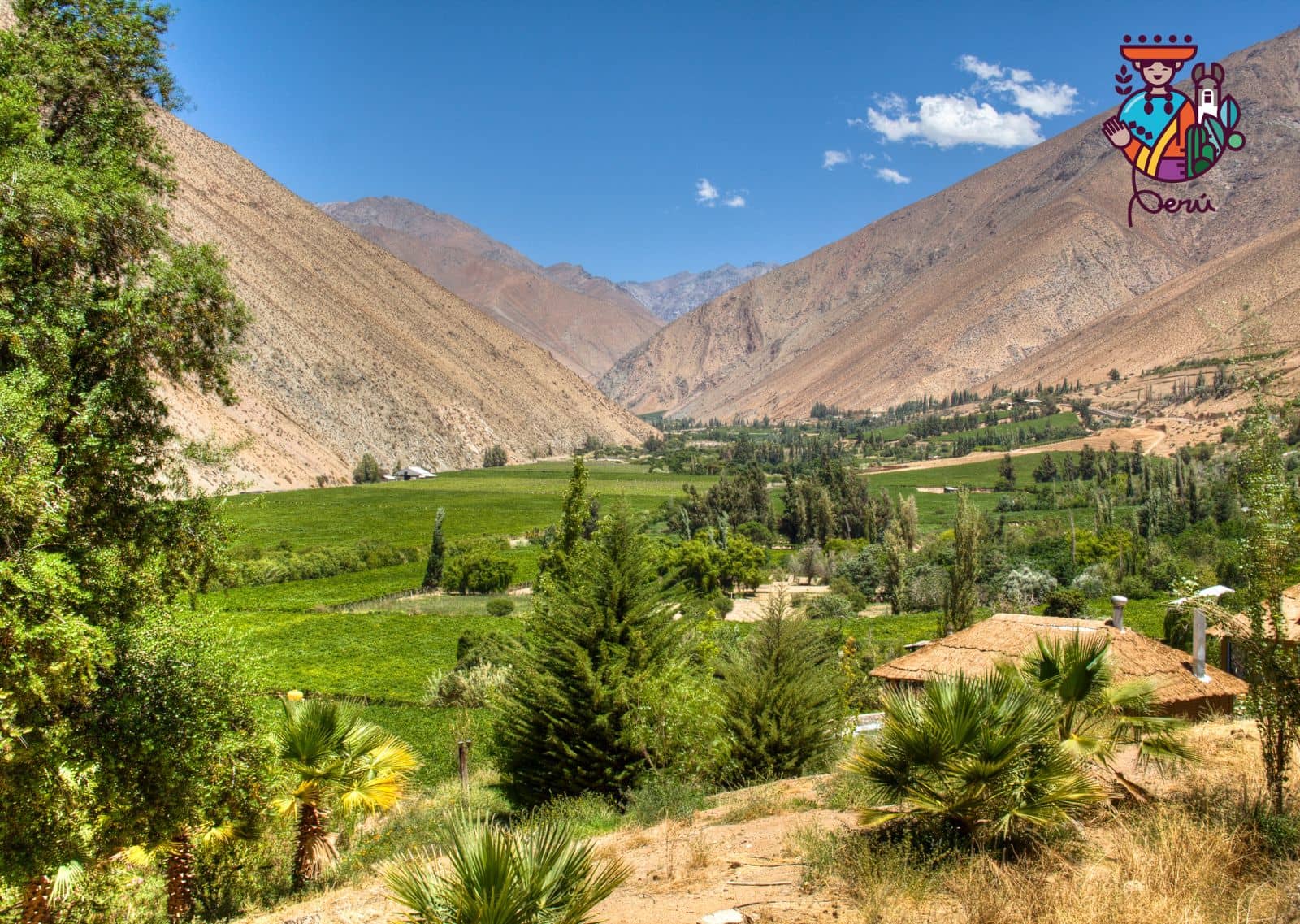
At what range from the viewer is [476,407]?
12438cm

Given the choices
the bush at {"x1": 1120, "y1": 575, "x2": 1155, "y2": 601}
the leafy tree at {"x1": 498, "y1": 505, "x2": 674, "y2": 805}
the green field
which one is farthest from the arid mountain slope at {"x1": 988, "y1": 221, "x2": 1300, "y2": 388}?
the leafy tree at {"x1": 498, "y1": 505, "x2": 674, "y2": 805}

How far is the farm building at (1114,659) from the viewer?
16.8 meters

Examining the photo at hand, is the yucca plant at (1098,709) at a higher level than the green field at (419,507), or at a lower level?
lower

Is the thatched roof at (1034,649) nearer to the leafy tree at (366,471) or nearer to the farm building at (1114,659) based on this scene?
the farm building at (1114,659)

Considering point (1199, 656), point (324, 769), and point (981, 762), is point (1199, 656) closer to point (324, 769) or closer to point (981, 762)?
point (981, 762)

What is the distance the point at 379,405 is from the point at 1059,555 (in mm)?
76604

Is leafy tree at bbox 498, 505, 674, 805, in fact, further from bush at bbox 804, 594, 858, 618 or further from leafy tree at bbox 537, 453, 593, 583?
bush at bbox 804, 594, 858, 618

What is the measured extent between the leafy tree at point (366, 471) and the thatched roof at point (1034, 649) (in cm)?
8387

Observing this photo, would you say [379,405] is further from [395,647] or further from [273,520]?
[395,647]

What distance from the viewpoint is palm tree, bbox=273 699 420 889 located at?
32.6 ft

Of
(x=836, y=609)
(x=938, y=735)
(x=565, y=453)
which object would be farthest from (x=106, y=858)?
(x=565, y=453)

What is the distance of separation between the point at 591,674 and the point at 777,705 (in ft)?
9.62

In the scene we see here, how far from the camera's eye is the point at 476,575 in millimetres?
53719

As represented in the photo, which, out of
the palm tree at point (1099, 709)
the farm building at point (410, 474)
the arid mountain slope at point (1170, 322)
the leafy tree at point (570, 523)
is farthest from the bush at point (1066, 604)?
the arid mountain slope at point (1170, 322)
